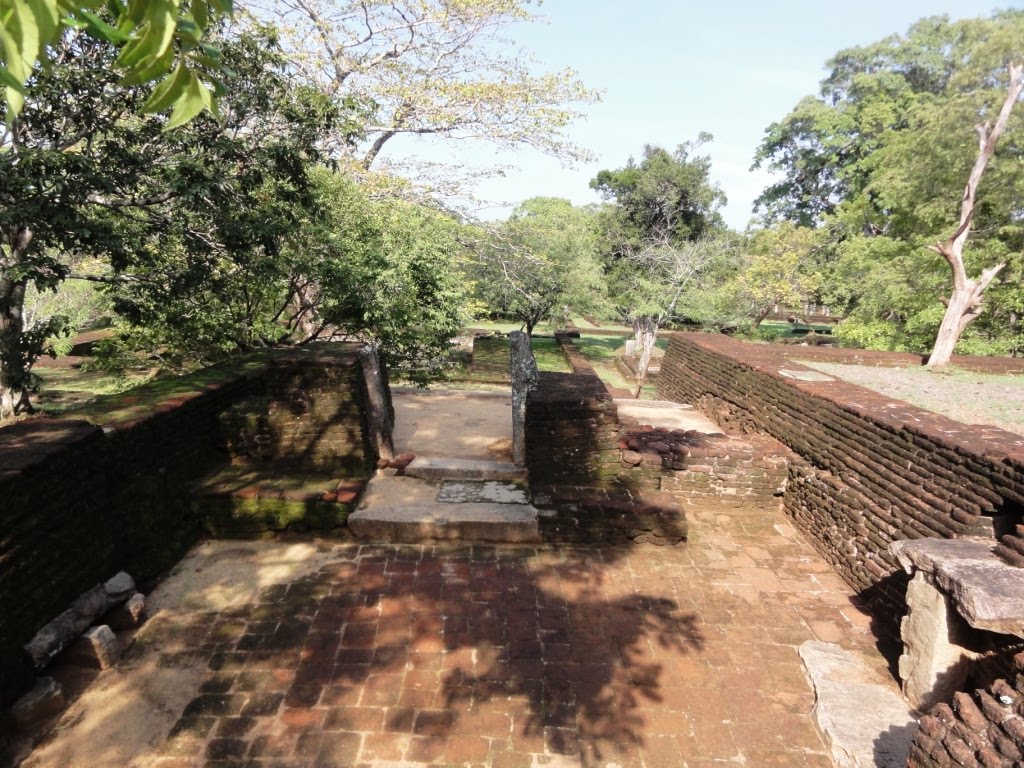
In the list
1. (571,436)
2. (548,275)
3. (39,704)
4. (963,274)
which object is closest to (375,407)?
(571,436)

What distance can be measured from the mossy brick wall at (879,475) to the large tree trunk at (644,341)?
7.14m

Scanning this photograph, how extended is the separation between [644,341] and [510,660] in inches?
596

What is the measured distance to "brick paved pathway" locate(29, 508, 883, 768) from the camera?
282 cm

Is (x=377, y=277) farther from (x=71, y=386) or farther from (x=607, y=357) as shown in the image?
(x=607, y=357)

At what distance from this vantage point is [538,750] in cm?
279

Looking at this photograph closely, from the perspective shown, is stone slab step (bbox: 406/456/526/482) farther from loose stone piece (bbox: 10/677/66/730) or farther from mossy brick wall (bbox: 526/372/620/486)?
loose stone piece (bbox: 10/677/66/730)

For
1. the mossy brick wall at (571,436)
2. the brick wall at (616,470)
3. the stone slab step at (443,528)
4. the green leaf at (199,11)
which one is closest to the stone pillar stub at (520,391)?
the brick wall at (616,470)

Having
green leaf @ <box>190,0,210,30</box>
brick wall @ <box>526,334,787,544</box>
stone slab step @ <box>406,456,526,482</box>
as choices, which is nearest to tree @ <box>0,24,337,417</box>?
stone slab step @ <box>406,456,526,482</box>

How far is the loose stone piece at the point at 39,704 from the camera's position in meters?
2.80

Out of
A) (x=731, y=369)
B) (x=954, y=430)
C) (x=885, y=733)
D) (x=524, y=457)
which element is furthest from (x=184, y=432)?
(x=731, y=369)

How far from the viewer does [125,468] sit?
13.0 feet

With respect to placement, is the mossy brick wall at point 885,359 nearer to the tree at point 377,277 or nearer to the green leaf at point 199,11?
the tree at point 377,277

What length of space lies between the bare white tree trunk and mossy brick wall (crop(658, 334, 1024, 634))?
482 cm

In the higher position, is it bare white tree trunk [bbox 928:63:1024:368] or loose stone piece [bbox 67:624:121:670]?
bare white tree trunk [bbox 928:63:1024:368]
